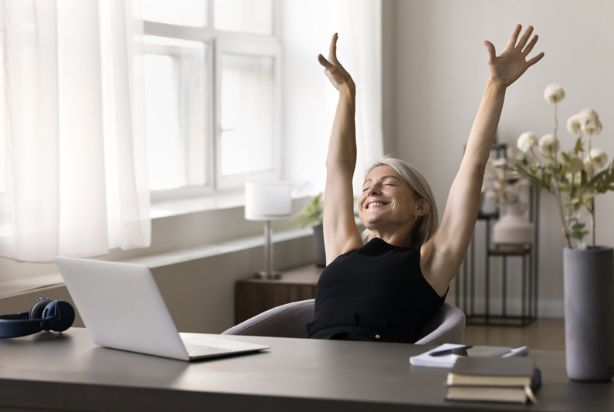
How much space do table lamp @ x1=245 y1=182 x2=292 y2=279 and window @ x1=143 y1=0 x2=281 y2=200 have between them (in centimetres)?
53

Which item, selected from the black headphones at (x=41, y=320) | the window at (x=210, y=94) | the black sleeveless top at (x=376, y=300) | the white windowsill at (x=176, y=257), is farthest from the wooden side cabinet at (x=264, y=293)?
the black headphones at (x=41, y=320)

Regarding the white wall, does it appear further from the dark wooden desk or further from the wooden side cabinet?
the dark wooden desk

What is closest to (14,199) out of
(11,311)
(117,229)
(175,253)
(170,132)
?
(11,311)

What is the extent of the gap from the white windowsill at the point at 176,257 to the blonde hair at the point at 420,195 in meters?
1.32

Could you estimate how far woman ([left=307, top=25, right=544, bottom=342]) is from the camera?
10.0 feet

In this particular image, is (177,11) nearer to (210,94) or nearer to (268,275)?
(210,94)

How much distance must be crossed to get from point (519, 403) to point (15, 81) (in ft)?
7.72

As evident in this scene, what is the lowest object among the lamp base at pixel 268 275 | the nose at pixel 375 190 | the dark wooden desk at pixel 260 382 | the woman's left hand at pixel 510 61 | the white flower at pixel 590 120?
the lamp base at pixel 268 275

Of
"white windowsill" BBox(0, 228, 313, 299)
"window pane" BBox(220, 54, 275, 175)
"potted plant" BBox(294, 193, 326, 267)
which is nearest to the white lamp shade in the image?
"white windowsill" BBox(0, 228, 313, 299)

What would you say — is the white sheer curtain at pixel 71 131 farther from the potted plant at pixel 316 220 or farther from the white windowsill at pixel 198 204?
the potted plant at pixel 316 220

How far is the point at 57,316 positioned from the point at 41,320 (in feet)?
0.13

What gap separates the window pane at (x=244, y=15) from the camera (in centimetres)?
621

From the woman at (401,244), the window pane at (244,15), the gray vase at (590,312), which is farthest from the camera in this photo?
the window pane at (244,15)

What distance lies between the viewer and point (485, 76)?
7.18 m
